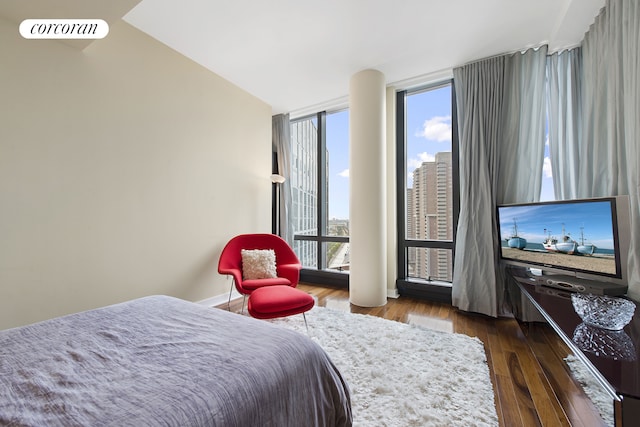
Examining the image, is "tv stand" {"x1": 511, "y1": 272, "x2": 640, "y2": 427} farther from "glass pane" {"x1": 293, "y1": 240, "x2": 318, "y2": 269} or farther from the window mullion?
"glass pane" {"x1": 293, "y1": 240, "x2": 318, "y2": 269}

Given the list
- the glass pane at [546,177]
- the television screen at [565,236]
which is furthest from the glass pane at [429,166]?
the glass pane at [546,177]

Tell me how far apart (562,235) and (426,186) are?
5.16ft

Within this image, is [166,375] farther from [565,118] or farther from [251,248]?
[565,118]

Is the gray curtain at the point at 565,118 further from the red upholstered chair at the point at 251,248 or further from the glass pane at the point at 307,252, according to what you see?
the glass pane at the point at 307,252

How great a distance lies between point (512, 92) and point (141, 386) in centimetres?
374

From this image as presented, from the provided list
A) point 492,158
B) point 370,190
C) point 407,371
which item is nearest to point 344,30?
point 370,190

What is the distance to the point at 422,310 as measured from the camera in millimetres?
2936

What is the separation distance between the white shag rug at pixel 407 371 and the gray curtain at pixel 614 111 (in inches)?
46.7

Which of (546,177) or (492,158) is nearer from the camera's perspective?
(546,177)

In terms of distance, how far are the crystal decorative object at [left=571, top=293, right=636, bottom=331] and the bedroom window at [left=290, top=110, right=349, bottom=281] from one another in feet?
9.19

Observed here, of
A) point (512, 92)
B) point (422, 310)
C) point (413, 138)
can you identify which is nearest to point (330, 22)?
point (413, 138)

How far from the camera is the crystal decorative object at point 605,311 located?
1269 millimetres

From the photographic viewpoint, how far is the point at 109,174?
2.28 metres

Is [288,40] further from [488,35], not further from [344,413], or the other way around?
[344,413]
